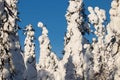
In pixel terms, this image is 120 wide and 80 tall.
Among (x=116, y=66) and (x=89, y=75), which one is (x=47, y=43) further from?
(x=116, y=66)

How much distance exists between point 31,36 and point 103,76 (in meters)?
13.1

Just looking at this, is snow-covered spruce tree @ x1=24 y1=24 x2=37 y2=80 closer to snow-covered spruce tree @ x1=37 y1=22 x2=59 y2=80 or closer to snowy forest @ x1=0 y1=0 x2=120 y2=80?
snowy forest @ x1=0 y1=0 x2=120 y2=80

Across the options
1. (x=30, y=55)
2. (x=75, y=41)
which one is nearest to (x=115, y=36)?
(x=75, y=41)

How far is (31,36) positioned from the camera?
67.3 meters

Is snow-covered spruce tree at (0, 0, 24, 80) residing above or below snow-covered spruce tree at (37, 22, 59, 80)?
below

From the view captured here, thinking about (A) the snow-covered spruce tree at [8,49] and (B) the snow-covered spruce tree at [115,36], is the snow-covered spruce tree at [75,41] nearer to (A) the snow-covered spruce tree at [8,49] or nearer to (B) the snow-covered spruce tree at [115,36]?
(A) the snow-covered spruce tree at [8,49]

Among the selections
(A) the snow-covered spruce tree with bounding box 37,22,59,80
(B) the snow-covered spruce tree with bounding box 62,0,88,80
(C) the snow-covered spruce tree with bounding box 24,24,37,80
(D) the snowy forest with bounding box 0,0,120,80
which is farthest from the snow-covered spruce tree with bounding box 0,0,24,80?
(A) the snow-covered spruce tree with bounding box 37,22,59,80

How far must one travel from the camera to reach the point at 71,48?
5581 cm

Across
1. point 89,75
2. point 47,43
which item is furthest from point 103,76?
point 47,43

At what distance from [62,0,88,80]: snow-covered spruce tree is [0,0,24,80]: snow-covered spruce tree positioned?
1249cm

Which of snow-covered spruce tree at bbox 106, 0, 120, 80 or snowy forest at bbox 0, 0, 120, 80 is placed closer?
snow-covered spruce tree at bbox 106, 0, 120, 80

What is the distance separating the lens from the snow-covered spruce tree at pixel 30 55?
64.6 metres

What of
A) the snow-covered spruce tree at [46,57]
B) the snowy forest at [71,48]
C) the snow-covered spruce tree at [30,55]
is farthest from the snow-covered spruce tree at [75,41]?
the snow-covered spruce tree at [46,57]

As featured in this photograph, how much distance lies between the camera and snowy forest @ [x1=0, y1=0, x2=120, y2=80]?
31.4m
